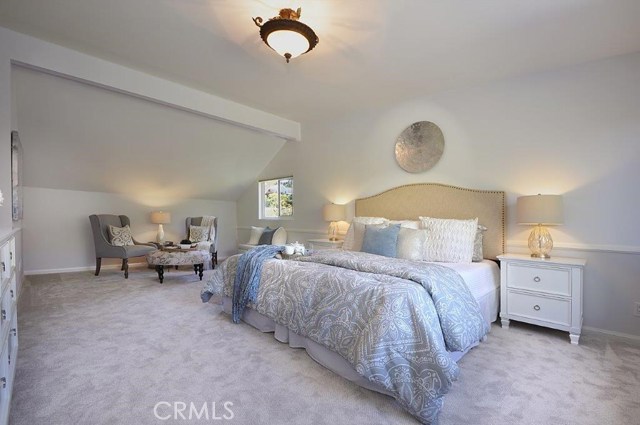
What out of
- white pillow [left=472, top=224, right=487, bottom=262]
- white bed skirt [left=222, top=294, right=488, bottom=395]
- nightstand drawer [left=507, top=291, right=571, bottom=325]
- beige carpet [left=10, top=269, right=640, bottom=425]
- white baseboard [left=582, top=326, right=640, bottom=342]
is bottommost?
white baseboard [left=582, top=326, right=640, bottom=342]

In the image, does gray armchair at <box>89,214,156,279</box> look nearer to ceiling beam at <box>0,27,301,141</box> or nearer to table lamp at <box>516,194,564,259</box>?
ceiling beam at <box>0,27,301,141</box>

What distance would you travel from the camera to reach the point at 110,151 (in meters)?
4.92

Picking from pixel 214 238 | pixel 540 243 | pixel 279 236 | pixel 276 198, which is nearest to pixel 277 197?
pixel 276 198

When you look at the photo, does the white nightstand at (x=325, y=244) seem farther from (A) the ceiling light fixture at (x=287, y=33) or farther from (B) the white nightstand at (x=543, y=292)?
(A) the ceiling light fixture at (x=287, y=33)

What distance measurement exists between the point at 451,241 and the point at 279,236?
328cm

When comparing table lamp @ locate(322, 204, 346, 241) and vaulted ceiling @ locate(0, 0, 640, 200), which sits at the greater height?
vaulted ceiling @ locate(0, 0, 640, 200)

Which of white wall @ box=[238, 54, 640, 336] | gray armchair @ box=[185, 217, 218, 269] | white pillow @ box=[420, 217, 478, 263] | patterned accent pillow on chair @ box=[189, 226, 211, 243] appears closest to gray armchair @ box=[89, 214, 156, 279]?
patterned accent pillow on chair @ box=[189, 226, 211, 243]

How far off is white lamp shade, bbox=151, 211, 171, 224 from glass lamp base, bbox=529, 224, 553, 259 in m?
6.06

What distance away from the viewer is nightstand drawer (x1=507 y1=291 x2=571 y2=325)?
2635 millimetres

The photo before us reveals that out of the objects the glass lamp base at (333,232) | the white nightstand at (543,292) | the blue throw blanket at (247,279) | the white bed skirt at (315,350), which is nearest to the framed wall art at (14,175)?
the blue throw blanket at (247,279)

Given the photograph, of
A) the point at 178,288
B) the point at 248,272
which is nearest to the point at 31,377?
the point at 248,272

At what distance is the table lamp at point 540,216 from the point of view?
2.78 m

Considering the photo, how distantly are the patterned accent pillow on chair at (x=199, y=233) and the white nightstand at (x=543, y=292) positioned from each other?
527 centimetres

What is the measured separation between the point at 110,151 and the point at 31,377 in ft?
12.7
